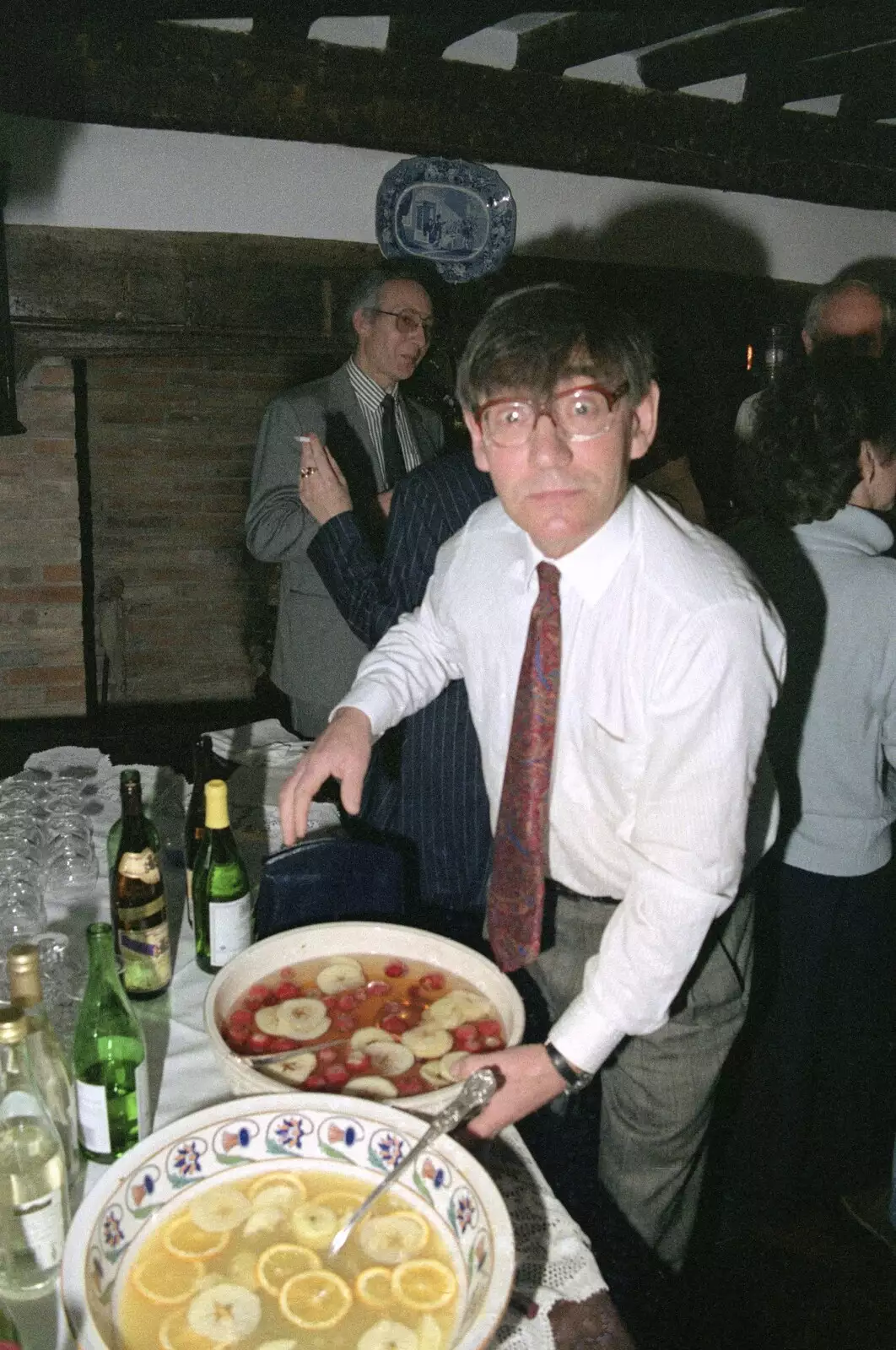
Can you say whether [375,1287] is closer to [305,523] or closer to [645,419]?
[645,419]

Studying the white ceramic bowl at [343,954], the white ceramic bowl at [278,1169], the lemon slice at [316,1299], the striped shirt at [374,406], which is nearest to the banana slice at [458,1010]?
the white ceramic bowl at [343,954]

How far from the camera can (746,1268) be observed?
6.98ft

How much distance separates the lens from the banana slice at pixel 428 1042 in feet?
4.09

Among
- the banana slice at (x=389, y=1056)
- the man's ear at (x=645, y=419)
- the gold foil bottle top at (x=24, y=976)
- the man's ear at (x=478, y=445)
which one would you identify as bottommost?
the banana slice at (x=389, y=1056)

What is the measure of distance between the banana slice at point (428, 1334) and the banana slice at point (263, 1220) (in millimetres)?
178

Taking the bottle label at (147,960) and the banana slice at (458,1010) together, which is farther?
the bottle label at (147,960)

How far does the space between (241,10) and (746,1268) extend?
328cm

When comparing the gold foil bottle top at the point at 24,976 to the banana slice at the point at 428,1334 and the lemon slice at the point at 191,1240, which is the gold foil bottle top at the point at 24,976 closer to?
the lemon slice at the point at 191,1240

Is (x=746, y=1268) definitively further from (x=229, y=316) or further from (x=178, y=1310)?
(x=229, y=316)

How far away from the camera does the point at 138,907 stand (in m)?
1.51

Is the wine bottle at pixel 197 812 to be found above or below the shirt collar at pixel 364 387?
below

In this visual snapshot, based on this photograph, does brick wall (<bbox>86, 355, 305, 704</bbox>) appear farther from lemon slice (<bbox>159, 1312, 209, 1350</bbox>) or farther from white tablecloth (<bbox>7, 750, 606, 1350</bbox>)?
lemon slice (<bbox>159, 1312, 209, 1350</bbox>)

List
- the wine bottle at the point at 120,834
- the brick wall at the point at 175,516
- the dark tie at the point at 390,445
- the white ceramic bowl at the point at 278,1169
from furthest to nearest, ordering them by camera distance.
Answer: the brick wall at the point at 175,516 < the dark tie at the point at 390,445 < the wine bottle at the point at 120,834 < the white ceramic bowl at the point at 278,1169

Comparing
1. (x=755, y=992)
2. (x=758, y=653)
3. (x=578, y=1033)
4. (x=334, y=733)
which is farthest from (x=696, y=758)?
(x=755, y=992)
